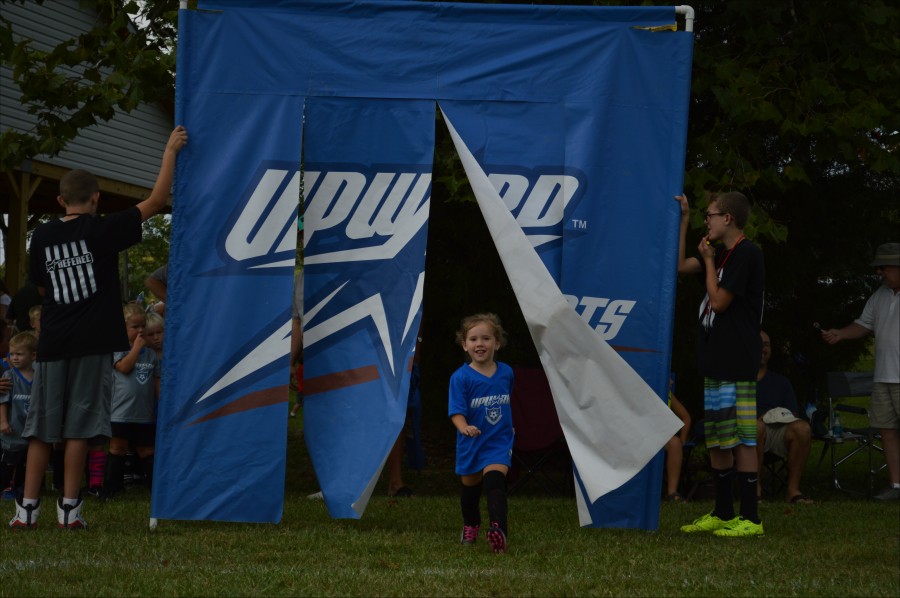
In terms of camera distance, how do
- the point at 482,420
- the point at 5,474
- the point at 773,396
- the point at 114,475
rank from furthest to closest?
the point at 773,396 < the point at 114,475 < the point at 5,474 < the point at 482,420

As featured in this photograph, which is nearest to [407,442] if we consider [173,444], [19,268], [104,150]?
[173,444]

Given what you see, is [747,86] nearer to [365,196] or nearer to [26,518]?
[365,196]

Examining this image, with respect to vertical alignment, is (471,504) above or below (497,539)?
above

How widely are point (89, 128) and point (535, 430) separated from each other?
546 inches

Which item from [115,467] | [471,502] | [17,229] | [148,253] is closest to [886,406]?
[471,502]

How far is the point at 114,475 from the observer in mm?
9008

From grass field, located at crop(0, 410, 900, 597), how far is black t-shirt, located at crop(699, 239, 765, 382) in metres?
0.95

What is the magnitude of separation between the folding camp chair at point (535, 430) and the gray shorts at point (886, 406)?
8.59ft

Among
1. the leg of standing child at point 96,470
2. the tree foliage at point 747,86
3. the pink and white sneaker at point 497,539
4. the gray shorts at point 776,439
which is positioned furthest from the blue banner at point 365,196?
the gray shorts at point 776,439

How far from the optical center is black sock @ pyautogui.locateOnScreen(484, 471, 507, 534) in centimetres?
584

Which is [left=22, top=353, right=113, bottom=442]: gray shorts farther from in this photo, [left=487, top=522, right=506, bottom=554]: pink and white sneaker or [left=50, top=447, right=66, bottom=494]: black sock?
[left=50, top=447, right=66, bottom=494]: black sock

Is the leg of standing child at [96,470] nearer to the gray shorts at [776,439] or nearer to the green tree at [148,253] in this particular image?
the gray shorts at [776,439]

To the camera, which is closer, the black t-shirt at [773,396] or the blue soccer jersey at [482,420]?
the blue soccer jersey at [482,420]

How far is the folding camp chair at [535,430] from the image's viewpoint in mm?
9469
